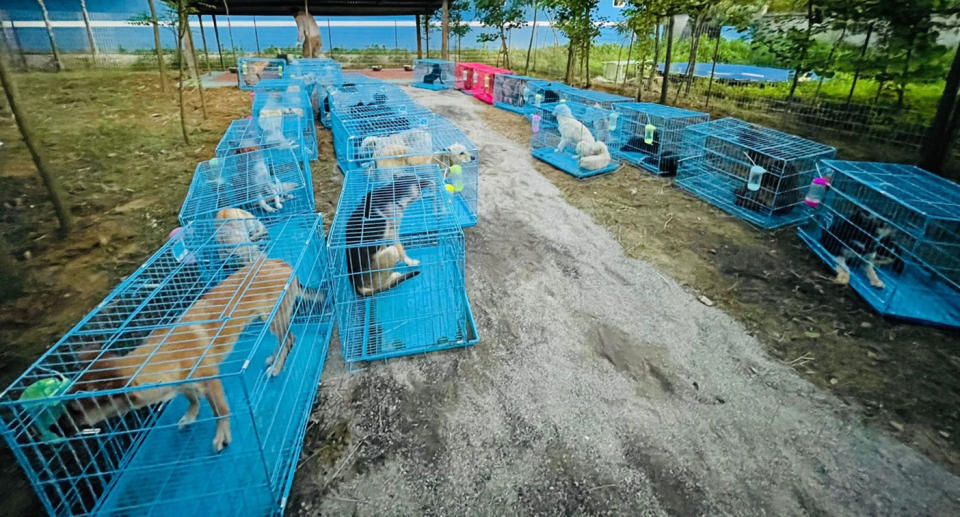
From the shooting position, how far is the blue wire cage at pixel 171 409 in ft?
7.32

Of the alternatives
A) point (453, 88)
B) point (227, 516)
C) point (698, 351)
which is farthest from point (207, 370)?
point (453, 88)

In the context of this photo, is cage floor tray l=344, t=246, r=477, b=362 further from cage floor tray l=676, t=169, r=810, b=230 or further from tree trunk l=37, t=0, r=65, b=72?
tree trunk l=37, t=0, r=65, b=72

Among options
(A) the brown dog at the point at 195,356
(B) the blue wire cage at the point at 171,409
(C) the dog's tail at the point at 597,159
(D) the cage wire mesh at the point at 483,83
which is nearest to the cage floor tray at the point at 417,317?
(B) the blue wire cage at the point at 171,409

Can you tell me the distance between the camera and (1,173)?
22.6 feet

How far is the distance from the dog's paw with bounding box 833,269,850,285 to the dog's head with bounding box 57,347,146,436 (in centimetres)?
671

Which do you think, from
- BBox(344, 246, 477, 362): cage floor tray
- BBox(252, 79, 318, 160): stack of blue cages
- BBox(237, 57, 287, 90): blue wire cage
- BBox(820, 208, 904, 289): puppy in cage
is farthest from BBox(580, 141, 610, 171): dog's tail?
BBox(237, 57, 287, 90): blue wire cage

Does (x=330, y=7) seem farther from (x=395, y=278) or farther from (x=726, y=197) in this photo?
(x=395, y=278)

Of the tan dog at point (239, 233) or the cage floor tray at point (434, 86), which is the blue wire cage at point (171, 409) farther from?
the cage floor tray at point (434, 86)

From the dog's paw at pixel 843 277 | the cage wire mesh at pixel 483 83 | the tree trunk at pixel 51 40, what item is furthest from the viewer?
the cage wire mesh at pixel 483 83

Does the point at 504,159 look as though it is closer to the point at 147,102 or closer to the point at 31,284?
the point at 31,284

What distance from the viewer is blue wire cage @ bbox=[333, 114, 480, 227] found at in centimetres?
630

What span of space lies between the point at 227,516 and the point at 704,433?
3.35 m

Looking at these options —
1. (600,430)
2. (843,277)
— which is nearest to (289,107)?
(600,430)

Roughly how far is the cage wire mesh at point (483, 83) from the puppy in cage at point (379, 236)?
10.9m
